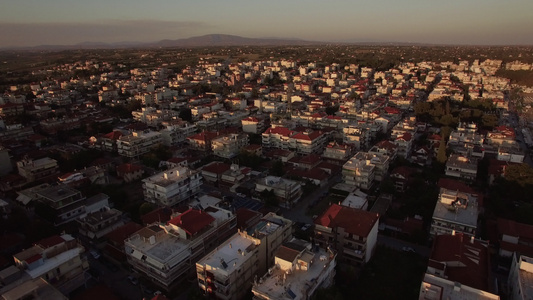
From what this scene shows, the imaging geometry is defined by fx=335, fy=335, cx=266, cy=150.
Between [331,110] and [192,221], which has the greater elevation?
[331,110]

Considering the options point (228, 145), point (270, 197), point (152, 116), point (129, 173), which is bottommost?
point (129, 173)

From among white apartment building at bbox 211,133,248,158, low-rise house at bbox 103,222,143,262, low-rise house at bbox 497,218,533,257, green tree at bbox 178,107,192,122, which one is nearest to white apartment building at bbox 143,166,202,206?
low-rise house at bbox 103,222,143,262

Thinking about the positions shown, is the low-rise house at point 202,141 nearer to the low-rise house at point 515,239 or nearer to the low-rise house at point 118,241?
the low-rise house at point 118,241

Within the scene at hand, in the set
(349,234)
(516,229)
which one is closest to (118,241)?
(349,234)

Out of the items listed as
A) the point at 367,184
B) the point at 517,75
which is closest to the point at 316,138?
the point at 367,184

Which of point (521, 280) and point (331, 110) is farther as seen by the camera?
point (331, 110)

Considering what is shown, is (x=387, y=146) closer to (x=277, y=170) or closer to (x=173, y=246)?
(x=277, y=170)

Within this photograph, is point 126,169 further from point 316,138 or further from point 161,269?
point 316,138

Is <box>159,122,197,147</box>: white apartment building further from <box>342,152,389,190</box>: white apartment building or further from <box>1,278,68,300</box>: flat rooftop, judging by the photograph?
<box>1,278,68,300</box>: flat rooftop
